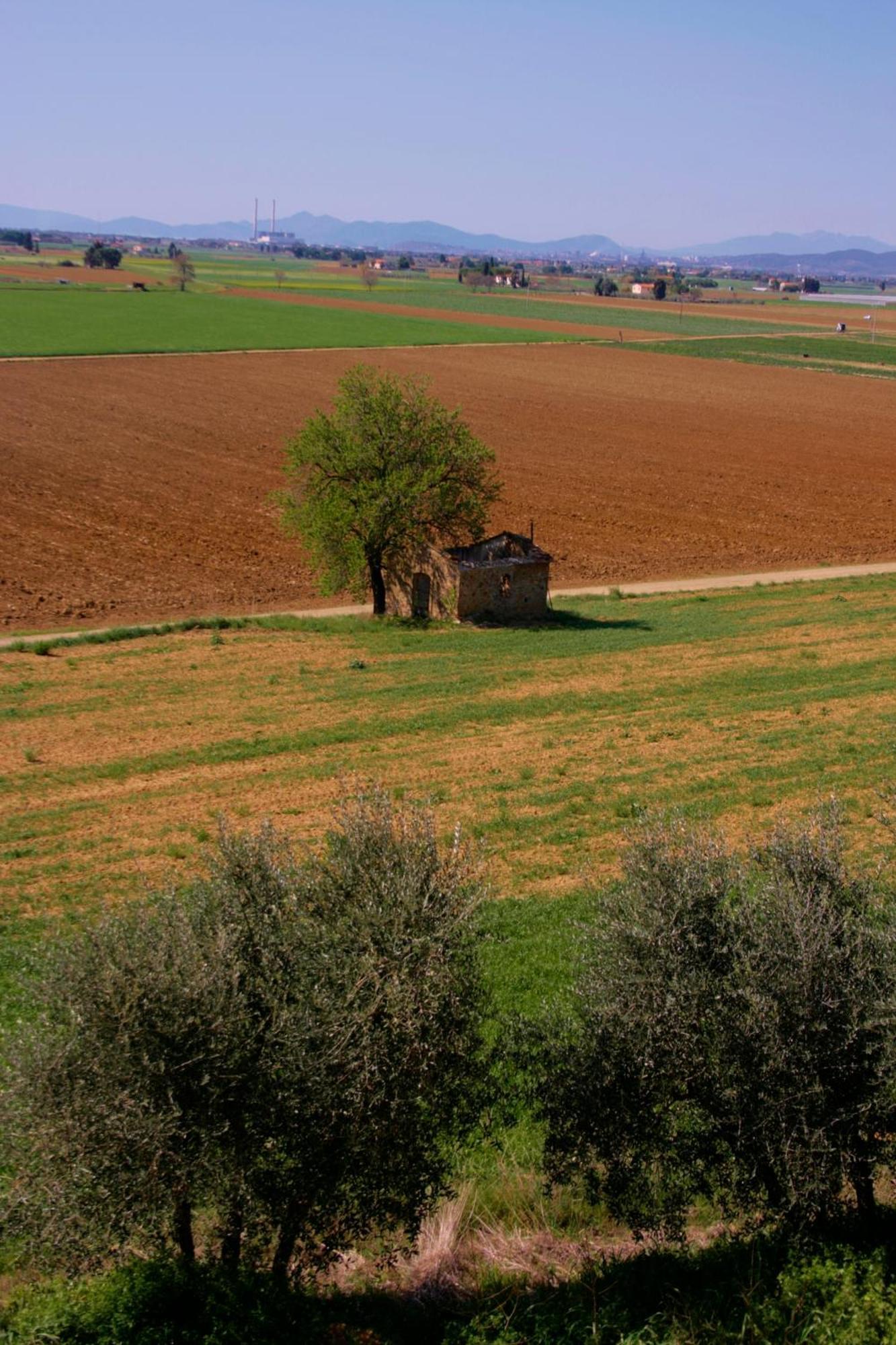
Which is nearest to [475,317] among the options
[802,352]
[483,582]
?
[802,352]

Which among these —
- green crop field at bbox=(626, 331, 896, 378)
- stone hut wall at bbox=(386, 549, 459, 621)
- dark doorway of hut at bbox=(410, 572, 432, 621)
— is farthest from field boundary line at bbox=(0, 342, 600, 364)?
dark doorway of hut at bbox=(410, 572, 432, 621)

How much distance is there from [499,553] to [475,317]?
132 metres

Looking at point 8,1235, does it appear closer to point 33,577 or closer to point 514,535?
point 514,535

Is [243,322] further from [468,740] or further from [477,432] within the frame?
[468,740]

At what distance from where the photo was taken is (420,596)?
36875 millimetres

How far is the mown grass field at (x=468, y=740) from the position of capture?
19047 millimetres

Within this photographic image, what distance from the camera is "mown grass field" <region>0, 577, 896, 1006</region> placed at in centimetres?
1905

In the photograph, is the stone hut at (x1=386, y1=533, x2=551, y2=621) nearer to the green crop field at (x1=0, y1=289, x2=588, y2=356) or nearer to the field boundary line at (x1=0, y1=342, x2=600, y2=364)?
the field boundary line at (x1=0, y1=342, x2=600, y2=364)

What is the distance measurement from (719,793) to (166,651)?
16616 millimetres

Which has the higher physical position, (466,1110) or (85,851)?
(466,1110)

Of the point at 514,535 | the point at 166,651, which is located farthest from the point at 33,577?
the point at 514,535

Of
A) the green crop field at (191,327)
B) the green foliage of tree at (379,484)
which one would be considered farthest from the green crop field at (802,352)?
the green foliage of tree at (379,484)

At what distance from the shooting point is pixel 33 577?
41.8 metres

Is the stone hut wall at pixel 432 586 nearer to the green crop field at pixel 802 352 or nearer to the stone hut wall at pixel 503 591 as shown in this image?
the stone hut wall at pixel 503 591
